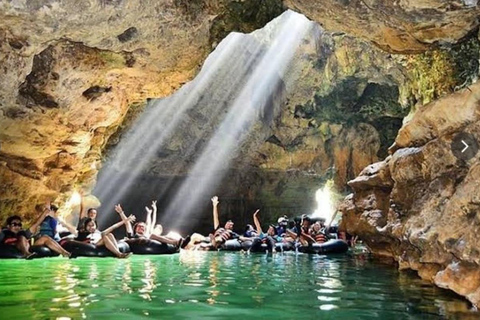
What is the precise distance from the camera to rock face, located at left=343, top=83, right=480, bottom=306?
213 inches

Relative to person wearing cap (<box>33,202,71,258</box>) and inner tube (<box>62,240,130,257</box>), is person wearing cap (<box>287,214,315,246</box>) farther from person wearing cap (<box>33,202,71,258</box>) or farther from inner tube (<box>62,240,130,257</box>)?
person wearing cap (<box>33,202,71,258</box>)

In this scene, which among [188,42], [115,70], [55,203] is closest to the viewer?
[188,42]

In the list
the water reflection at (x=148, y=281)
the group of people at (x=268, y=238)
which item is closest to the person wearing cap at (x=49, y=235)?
the water reflection at (x=148, y=281)

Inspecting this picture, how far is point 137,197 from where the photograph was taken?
2495 cm

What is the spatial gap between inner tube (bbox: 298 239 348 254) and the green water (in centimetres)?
533

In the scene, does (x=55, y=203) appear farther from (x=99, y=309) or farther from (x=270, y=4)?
(x=99, y=309)

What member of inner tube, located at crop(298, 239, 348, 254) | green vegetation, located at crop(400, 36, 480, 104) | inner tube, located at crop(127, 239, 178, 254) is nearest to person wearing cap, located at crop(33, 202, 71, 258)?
inner tube, located at crop(127, 239, 178, 254)

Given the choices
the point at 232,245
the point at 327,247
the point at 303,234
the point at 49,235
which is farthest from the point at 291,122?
the point at 49,235

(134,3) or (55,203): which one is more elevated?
(134,3)

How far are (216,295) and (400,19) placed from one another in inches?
193

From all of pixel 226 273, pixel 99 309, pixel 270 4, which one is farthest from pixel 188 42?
pixel 99 309

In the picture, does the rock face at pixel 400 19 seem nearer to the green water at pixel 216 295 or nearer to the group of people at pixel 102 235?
the green water at pixel 216 295

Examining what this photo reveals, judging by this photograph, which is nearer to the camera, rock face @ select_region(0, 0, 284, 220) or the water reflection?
the water reflection

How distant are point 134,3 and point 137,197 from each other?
714 inches
